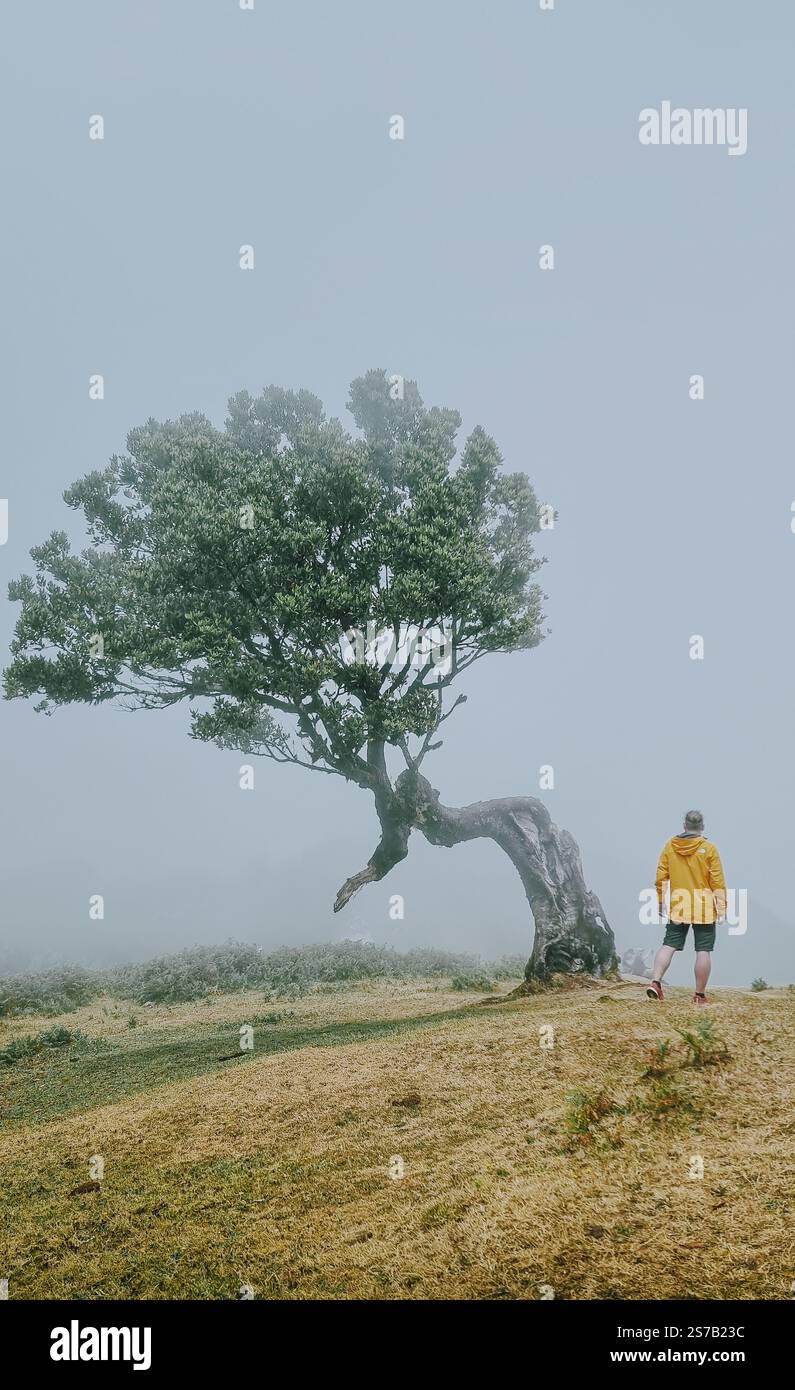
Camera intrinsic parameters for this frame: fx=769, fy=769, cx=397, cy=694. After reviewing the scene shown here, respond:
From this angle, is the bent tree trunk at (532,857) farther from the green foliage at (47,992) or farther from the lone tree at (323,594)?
the green foliage at (47,992)

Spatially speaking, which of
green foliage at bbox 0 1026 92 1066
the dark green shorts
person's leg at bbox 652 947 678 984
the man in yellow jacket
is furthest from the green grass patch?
the man in yellow jacket

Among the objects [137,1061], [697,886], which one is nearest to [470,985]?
[137,1061]

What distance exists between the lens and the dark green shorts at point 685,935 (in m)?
15.3

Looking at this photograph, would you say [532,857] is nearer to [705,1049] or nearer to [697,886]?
[697,886]

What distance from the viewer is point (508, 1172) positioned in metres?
8.29

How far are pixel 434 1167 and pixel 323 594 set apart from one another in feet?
49.3

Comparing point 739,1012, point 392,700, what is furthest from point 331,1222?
point 392,700

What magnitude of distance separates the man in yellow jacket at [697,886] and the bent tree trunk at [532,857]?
8.28m

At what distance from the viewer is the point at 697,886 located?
15258 millimetres

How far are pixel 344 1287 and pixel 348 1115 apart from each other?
4444 mm

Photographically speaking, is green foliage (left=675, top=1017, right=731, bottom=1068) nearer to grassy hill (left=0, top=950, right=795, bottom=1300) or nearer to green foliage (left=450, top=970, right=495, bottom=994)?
grassy hill (left=0, top=950, right=795, bottom=1300)

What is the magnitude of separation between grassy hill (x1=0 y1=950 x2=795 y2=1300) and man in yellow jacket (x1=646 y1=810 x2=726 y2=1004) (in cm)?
128

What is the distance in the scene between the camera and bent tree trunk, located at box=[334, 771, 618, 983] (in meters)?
23.6
